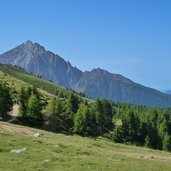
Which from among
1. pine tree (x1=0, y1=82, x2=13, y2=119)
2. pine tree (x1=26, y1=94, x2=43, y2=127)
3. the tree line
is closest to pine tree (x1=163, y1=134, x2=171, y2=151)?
the tree line

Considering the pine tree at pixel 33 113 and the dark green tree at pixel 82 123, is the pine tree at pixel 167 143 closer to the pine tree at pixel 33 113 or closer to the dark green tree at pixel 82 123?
the dark green tree at pixel 82 123

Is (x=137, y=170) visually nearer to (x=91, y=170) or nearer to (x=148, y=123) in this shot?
(x=91, y=170)

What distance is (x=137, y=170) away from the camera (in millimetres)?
36562

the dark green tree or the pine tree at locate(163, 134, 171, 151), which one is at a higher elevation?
the dark green tree

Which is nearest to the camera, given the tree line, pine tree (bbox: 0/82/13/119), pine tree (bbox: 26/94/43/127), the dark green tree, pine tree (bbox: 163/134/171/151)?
pine tree (bbox: 0/82/13/119)

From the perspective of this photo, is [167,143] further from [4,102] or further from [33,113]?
[4,102]

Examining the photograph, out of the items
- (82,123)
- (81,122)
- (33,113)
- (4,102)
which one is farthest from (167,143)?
(4,102)

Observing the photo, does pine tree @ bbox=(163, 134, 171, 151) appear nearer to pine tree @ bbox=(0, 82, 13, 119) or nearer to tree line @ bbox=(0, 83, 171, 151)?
tree line @ bbox=(0, 83, 171, 151)

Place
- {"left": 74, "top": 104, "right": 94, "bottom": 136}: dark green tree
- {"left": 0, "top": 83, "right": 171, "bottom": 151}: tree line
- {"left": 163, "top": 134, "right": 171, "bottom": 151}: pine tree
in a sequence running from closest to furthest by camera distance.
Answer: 1. {"left": 0, "top": 83, "right": 171, "bottom": 151}: tree line
2. {"left": 74, "top": 104, "right": 94, "bottom": 136}: dark green tree
3. {"left": 163, "top": 134, "right": 171, "bottom": 151}: pine tree

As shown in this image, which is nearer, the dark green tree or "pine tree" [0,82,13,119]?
"pine tree" [0,82,13,119]

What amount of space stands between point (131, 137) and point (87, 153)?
9709cm

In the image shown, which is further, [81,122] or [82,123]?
[82,123]

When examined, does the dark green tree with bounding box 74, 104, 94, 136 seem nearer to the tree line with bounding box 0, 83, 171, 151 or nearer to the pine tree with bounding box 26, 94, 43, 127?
the tree line with bounding box 0, 83, 171, 151

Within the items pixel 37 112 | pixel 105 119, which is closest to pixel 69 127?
pixel 37 112
